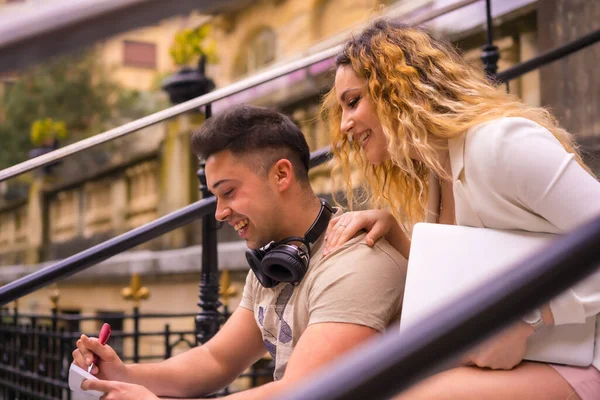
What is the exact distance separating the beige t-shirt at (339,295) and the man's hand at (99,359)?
40cm

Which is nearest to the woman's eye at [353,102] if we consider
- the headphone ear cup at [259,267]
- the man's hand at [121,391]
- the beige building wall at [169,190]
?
the headphone ear cup at [259,267]

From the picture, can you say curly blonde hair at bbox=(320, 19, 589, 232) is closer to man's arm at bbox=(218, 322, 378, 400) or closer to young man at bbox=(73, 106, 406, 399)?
young man at bbox=(73, 106, 406, 399)

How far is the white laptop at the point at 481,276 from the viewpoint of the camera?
147cm

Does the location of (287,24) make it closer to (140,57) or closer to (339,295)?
(339,295)

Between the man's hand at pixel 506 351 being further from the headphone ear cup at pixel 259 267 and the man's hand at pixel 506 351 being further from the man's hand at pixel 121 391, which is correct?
the man's hand at pixel 121 391

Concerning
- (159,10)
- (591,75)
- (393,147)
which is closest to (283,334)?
(393,147)

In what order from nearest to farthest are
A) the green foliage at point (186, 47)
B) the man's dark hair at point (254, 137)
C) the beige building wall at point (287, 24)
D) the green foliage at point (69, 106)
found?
1. the man's dark hair at point (254, 137)
2. the green foliage at point (186, 47)
3. the beige building wall at point (287, 24)
4. the green foliage at point (69, 106)

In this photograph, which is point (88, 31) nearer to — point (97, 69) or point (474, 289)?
point (474, 289)

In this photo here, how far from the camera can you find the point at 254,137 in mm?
2051

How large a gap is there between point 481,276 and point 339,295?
0.38 meters

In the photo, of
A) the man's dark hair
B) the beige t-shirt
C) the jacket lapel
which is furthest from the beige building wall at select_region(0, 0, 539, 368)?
the jacket lapel

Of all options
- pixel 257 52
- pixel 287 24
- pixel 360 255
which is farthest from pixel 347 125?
pixel 257 52

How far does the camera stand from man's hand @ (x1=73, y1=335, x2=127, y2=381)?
6.36 feet

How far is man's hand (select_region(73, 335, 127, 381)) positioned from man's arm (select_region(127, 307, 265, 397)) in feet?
0.27
